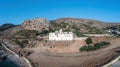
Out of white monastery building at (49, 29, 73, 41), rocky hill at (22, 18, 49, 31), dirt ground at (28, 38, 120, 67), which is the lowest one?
dirt ground at (28, 38, 120, 67)

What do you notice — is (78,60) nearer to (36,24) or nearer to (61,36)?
(61,36)

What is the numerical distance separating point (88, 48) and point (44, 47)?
54.4ft

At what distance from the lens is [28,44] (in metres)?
82.2

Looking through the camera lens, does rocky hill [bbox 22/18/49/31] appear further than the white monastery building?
Yes

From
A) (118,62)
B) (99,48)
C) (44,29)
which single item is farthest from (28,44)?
(118,62)

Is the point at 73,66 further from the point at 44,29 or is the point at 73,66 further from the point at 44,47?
the point at 44,29

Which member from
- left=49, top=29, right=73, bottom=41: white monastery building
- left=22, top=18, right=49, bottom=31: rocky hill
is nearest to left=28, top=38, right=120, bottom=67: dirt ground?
left=49, top=29, right=73, bottom=41: white monastery building

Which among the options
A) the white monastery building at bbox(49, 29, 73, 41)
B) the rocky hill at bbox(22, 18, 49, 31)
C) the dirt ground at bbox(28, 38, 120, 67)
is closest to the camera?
the dirt ground at bbox(28, 38, 120, 67)

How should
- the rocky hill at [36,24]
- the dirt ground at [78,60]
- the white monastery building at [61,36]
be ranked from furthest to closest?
the rocky hill at [36,24], the white monastery building at [61,36], the dirt ground at [78,60]

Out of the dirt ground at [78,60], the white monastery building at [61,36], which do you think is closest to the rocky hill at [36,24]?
the white monastery building at [61,36]

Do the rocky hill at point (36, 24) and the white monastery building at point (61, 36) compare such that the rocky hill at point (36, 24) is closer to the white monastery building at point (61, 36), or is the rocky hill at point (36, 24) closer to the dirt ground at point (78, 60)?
the white monastery building at point (61, 36)

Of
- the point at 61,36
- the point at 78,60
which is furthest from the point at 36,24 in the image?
the point at 78,60

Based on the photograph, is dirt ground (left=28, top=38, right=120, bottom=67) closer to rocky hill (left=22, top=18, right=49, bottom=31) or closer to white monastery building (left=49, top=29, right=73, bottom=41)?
white monastery building (left=49, top=29, right=73, bottom=41)

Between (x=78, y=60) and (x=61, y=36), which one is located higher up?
(x=61, y=36)
